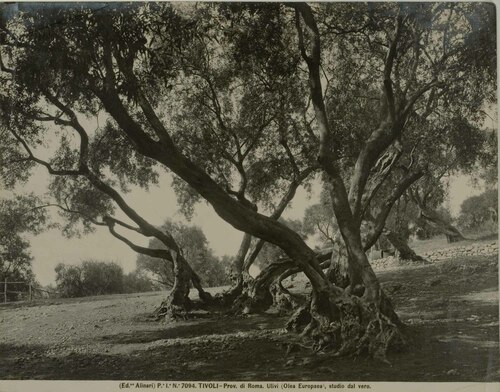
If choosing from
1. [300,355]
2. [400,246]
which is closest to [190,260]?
[300,355]

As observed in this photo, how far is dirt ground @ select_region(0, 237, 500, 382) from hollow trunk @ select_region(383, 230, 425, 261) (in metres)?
2.15

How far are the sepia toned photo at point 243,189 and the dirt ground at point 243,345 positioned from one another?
33 mm

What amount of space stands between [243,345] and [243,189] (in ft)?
10.1

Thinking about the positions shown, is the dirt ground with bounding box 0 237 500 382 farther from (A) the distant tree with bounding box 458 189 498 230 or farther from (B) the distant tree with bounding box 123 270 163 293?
(A) the distant tree with bounding box 458 189 498 230

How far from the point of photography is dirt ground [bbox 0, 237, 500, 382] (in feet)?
19.9

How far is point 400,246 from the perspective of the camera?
411 inches

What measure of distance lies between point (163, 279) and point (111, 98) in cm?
408

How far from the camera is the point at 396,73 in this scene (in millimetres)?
8062

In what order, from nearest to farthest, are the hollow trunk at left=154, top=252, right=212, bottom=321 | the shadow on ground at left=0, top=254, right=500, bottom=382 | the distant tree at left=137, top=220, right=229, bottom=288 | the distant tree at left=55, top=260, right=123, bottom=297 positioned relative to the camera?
the shadow on ground at left=0, top=254, right=500, bottom=382, the distant tree at left=55, top=260, right=123, bottom=297, the distant tree at left=137, top=220, right=229, bottom=288, the hollow trunk at left=154, top=252, right=212, bottom=321

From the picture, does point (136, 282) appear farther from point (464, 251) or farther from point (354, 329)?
point (464, 251)

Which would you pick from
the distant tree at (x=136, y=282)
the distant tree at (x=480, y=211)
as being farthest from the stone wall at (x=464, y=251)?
the distant tree at (x=136, y=282)

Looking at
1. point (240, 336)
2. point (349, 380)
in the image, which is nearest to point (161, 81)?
point (240, 336)

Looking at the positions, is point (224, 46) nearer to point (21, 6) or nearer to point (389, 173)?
point (21, 6)

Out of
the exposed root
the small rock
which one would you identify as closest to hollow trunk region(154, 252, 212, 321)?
the exposed root
